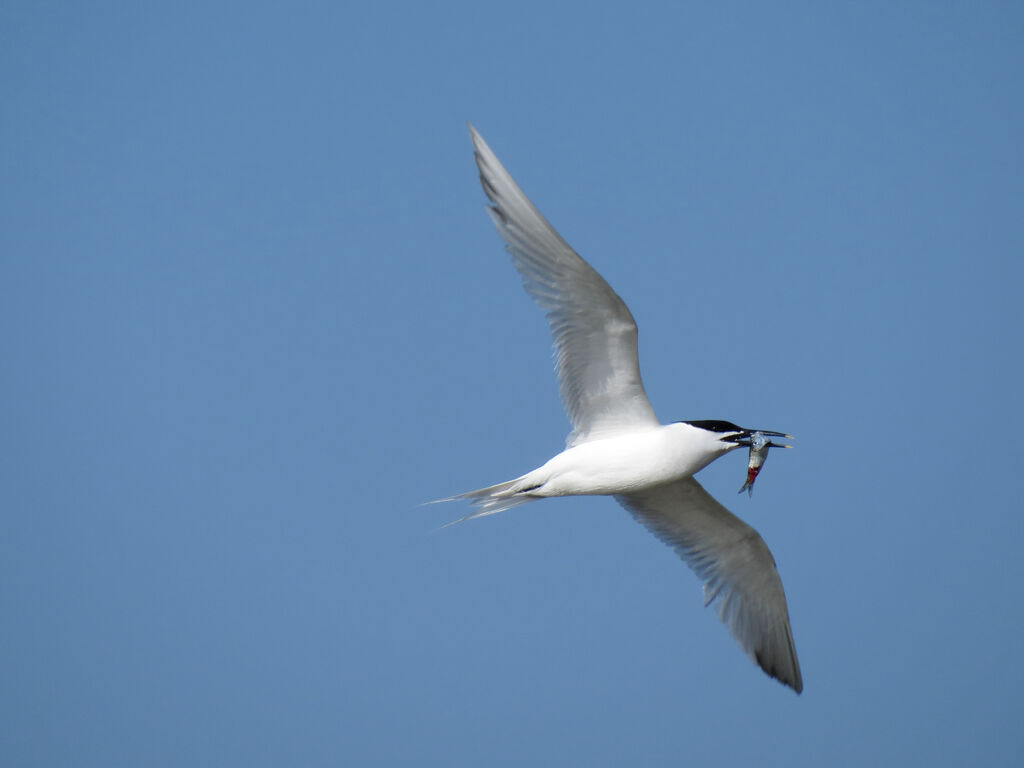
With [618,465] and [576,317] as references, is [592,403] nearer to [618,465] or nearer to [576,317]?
[618,465]

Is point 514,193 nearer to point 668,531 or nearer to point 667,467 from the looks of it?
point 667,467

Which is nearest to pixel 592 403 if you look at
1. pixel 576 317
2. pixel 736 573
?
pixel 576 317

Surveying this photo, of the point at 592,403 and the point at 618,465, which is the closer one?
the point at 618,465

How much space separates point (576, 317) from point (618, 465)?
611mm

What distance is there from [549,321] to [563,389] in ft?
1.10

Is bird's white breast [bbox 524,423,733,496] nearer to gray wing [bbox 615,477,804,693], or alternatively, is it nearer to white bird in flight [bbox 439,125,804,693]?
white bird in flight [bbox 439,125,804,693]

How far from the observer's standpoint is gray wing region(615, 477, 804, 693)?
5316mm

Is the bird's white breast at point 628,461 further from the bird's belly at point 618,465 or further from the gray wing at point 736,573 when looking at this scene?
the gray wing at point 736,573

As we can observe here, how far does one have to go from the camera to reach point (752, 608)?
17.7ft

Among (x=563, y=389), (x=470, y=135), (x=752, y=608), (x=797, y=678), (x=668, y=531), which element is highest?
(x=470, y=135)

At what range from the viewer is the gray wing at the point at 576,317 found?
410cm

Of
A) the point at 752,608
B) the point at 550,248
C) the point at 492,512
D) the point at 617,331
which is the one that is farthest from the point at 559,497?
the point at 752,608

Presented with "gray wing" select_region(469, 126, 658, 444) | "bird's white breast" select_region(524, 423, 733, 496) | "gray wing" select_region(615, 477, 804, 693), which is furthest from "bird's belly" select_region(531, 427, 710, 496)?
"gray wing" select_region(615, 477, 804, 693)

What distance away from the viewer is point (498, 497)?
449 centimetres
